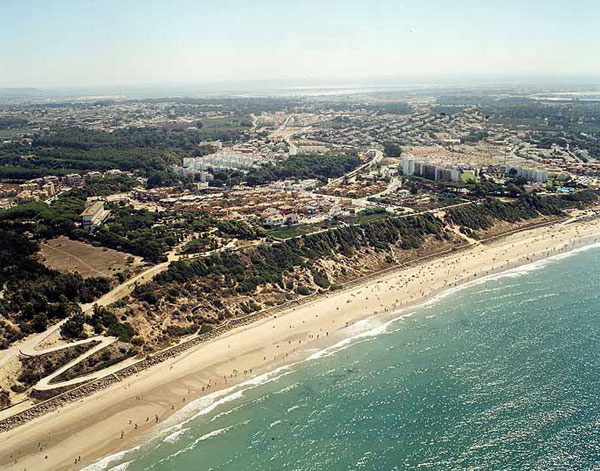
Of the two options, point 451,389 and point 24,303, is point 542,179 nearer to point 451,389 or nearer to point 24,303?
point 451,389

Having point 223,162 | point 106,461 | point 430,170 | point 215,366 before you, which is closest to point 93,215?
point 215,366

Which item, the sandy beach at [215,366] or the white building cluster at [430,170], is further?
the white building cluster at [430,170]

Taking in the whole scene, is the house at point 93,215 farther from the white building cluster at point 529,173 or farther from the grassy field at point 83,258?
the white building cluster at point 529,173

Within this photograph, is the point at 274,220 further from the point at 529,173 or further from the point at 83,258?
the point at 529,173

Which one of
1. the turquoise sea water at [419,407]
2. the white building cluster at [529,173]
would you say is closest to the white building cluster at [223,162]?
the white building cluster at [529,173]

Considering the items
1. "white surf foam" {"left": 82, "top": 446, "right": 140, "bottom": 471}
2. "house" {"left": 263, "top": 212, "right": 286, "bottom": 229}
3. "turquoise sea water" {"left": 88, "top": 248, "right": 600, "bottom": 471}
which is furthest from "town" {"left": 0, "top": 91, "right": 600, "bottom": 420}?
"turquoise sea water" {"left": 88, "top": 248, "right": 600, "bottom": 471}

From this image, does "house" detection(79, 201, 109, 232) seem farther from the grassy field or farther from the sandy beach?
the sandy beach

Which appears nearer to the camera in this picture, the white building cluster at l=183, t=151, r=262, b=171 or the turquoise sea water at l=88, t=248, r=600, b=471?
the turquoise sea water at l=88, t=248, r=600, b=471
